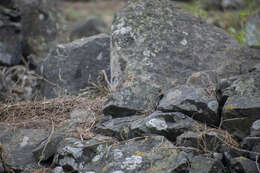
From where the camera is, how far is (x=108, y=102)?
3455 millimetres

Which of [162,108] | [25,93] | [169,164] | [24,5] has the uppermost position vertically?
[24,5]

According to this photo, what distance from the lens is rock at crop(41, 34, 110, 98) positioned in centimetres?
462

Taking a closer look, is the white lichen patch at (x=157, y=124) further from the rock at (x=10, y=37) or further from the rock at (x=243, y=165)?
the rock at (x=10, y=37)

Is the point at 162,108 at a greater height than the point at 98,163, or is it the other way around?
the point at 162,108

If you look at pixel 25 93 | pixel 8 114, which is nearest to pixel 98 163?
pixel 8 114

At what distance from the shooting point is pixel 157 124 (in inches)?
118

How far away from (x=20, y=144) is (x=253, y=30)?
4.08 metres

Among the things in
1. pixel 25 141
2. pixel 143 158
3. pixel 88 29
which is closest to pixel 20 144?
pixel 25 141

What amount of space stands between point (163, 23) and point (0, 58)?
2892mm

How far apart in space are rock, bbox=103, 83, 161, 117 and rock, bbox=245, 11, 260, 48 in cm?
206

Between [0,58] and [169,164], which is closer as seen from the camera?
[169,164]

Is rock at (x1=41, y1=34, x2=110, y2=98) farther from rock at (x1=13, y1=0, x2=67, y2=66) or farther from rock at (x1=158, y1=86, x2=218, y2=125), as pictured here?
rock at (x1=13, y1=0, x2=67, y2=66)

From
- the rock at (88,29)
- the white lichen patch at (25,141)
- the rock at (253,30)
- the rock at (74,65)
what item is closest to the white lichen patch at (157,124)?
the white lichen patch at (25,141)

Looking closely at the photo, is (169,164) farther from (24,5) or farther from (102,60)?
(24,5)
